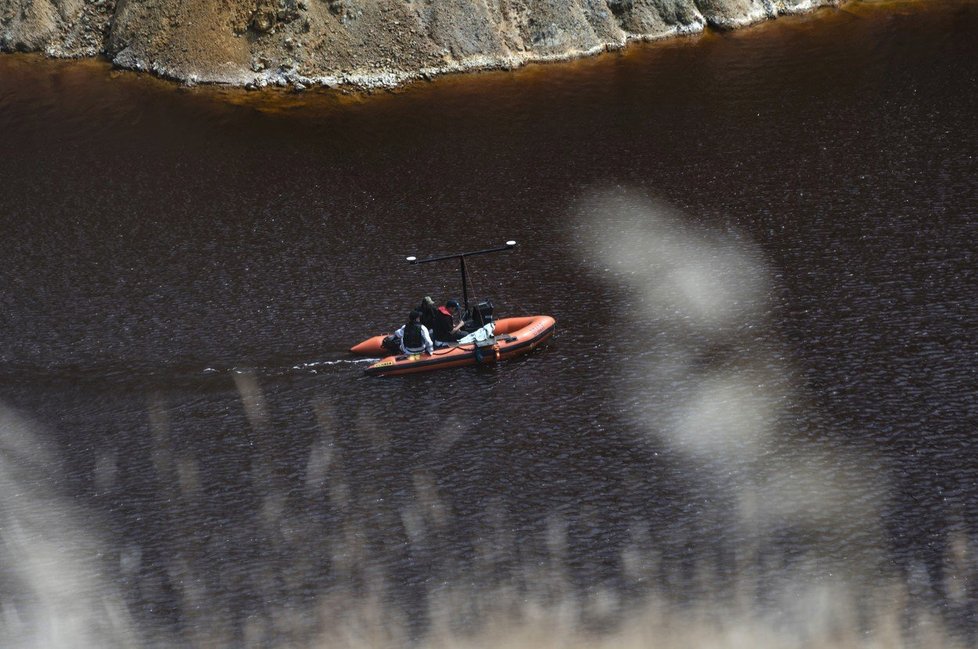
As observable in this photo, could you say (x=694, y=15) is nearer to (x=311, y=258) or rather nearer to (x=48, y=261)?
(x=311, y=258)

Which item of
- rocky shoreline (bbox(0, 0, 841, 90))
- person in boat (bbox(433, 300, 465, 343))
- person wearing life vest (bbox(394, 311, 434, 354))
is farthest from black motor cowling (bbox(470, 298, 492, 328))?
rocky shoreline (bbox(0, 0, 841, 90))

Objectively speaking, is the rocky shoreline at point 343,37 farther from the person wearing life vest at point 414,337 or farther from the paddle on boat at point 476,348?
the person wearing life vest at point 414,337

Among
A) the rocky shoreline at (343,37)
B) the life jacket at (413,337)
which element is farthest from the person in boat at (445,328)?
the rocky shoreline at (343,37)

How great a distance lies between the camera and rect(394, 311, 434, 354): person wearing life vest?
107 feet

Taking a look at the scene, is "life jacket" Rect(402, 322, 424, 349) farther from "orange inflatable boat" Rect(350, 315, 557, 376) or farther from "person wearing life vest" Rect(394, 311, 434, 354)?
"orange inflatable boat" Rect(350, 315, 557, 376)

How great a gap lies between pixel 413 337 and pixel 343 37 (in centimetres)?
2821

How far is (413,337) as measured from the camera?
107 ft

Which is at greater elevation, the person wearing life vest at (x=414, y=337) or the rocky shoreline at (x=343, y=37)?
the rocky shoreline at (x=343, y=37)

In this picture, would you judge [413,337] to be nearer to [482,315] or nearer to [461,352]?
[461,352]

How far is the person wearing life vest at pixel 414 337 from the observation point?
32.8 m

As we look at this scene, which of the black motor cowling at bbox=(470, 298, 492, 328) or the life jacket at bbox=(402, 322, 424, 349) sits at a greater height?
the black motor cowling at bbox=(470, 298, 492, 328)

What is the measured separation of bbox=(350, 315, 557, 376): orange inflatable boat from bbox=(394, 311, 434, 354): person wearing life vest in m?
0.21

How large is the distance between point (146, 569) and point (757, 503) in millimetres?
15987

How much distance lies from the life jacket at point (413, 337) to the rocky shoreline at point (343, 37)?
84.3 feet
